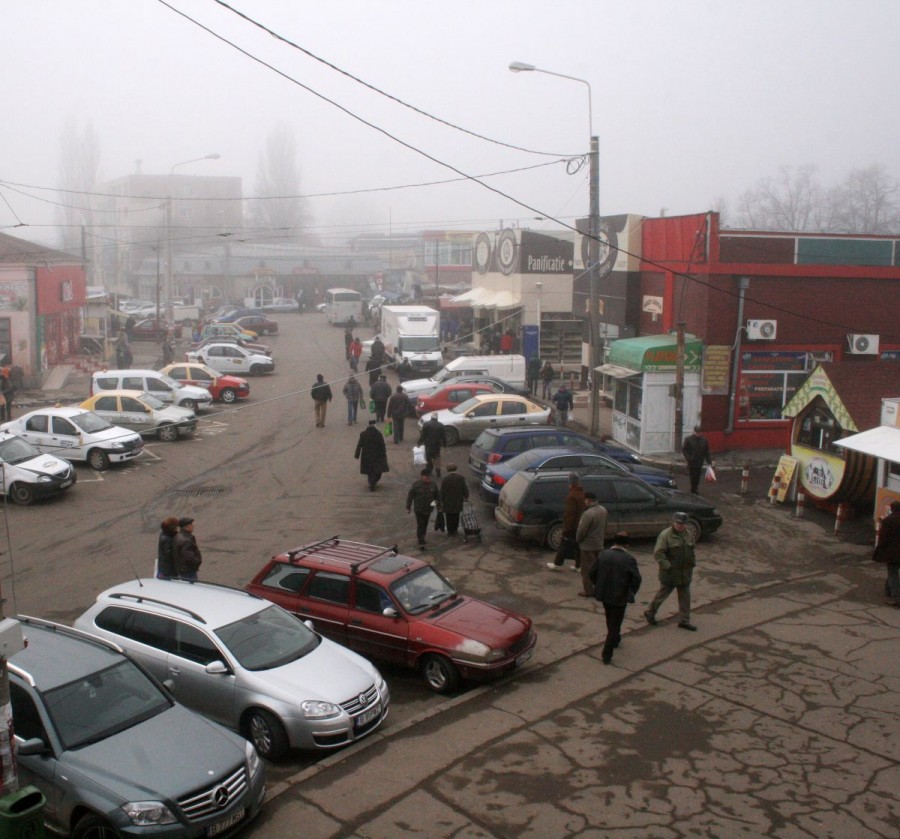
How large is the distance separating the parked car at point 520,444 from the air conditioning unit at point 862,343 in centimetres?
791

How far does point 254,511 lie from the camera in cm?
1814

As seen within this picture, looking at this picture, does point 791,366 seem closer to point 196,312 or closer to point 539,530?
point 539,530

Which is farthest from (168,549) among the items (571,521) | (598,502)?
(598,502)

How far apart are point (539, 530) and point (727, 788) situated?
785 centimetres

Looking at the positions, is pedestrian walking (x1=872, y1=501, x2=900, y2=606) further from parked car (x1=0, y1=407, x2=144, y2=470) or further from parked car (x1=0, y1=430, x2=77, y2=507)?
parked car (x1=0, y1=407, x2=144, y2=470)

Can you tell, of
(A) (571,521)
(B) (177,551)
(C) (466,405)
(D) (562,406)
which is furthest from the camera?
(D) (562,406)

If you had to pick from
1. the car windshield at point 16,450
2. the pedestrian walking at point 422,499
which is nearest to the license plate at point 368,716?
the pedestrian walking at point 422,499

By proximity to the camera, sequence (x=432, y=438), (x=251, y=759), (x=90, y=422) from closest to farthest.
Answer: (x=251, y=759) → (x=432, y=438) → (x=90, y=422)

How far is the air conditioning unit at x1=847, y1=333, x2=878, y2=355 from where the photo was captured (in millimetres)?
23766

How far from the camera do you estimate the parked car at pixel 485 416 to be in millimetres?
24094

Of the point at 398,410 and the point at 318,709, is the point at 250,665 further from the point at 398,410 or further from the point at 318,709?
the point at 398,410

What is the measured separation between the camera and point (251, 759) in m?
7.45

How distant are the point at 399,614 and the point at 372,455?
9.37 meters

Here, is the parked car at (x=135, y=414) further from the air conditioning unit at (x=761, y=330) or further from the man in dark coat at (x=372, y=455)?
the air conditioning unit at (x=761, y=330)
